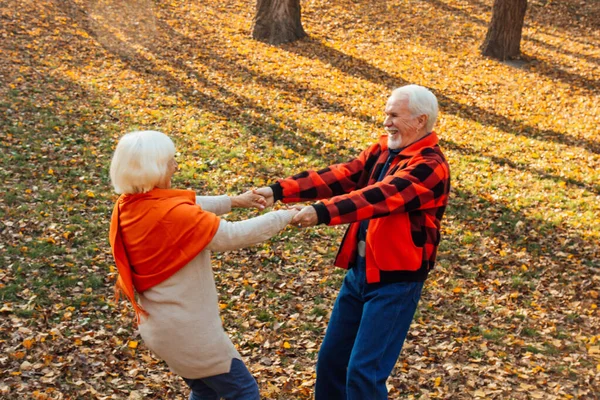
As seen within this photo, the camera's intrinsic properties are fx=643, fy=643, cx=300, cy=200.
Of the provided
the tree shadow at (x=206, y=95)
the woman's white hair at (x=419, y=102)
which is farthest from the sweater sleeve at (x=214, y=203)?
the tree shadow at (x=206, y=95)

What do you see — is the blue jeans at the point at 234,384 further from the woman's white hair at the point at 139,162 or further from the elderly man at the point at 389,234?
the woman's white hair at the point at 139,162

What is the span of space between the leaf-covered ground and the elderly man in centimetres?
172

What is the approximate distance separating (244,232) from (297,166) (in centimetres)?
701

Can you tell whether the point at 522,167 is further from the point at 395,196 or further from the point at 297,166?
the point at 395,196

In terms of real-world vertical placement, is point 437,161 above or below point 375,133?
above

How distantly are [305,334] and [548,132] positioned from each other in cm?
811

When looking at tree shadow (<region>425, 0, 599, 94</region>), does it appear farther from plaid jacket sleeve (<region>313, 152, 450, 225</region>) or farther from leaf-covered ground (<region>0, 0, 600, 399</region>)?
plaid jacket sleeve (<region>313, 152, 450, 225</region>)

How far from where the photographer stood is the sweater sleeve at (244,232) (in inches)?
133

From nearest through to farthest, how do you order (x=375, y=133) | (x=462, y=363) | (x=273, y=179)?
(x=462, y=363)
(x=273, y=179)
(x=375, y=133)

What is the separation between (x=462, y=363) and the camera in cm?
605

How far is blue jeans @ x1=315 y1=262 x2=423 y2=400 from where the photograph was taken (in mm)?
3818

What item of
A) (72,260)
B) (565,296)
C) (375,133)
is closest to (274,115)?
(375,133)

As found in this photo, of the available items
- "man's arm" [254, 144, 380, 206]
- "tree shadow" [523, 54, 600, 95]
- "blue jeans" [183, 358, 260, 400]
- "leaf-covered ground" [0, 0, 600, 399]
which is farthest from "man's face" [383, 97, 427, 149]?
"tree shadow" [523, 54, 600, 95]

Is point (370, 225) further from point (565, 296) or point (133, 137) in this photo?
point (565, 296)
